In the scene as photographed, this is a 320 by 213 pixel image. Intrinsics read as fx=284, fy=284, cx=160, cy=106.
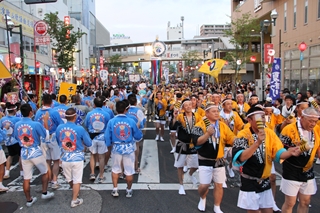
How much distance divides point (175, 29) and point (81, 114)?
160 m

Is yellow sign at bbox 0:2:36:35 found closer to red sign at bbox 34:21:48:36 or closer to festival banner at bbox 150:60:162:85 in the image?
red sign at bbox 34:21:48:36

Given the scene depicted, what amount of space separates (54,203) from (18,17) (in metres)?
23.2

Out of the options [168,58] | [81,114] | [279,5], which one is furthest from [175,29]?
[81,114]

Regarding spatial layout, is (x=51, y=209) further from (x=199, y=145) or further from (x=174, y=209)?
(x=199, y=145)

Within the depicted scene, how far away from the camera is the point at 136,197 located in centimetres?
556

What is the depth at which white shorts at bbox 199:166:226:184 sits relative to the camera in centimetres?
457

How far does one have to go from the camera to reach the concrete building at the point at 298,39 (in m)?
20.2

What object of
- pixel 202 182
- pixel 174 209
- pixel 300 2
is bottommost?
pixel 174 209

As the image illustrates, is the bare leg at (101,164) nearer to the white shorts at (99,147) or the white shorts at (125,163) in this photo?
the white shorts at (99,147)

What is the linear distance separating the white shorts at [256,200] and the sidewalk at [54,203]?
2658 mm

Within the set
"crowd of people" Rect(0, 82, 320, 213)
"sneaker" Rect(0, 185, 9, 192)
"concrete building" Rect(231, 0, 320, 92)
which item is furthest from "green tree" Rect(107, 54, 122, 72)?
"sneaker" Rect(0, 185, 9, 192)

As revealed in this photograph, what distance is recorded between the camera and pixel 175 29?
161250 millimetres

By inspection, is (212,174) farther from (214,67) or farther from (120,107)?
A: (214,67)

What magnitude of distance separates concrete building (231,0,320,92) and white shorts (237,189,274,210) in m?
16.7
